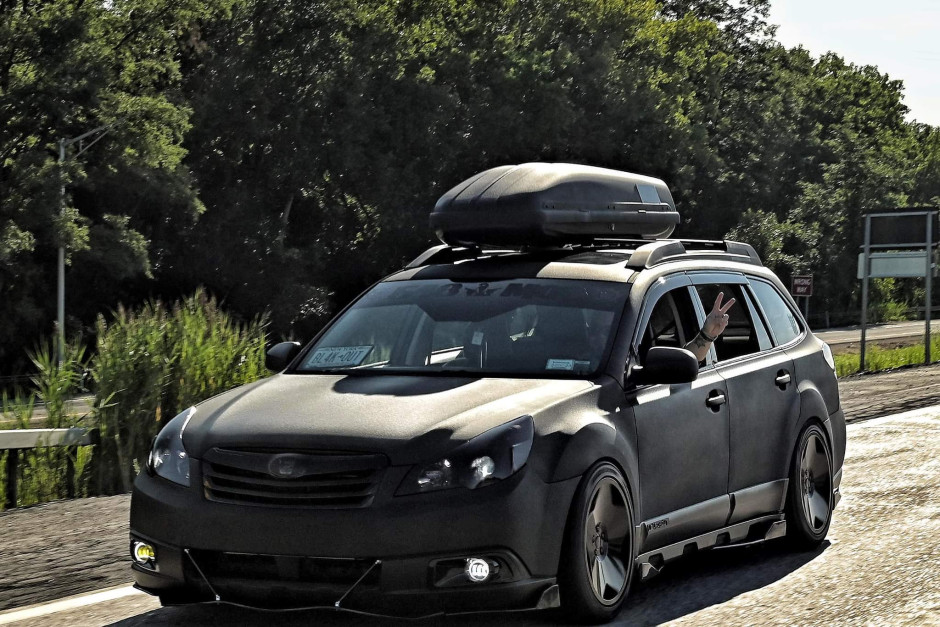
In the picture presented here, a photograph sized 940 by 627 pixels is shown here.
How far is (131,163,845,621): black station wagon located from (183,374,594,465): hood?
0.04 feet

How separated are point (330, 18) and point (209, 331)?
4297 centimetres

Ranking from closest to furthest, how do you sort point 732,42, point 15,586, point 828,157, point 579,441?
1. point 579,441
2. point 15,586
3. point 732,42
4. point 828,157

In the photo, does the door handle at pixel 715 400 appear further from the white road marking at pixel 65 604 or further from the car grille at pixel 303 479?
the white road marking at pixel 65 604

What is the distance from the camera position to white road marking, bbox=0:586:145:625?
6461 millimetres

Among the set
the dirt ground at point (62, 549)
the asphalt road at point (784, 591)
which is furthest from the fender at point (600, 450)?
the dirt ground at point (62, 549)

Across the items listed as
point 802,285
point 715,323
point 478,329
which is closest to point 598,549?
point 478,329

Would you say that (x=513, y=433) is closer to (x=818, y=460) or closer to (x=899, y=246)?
(x=818, y=460)

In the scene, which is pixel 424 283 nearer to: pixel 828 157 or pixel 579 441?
pixel 579 441

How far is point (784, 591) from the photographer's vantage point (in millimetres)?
7023

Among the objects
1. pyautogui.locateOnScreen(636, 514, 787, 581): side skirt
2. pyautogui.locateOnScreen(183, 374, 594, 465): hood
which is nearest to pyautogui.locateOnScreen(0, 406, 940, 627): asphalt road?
pyautogui.locateOnScreen(636, 514, 787, 581): side skirt

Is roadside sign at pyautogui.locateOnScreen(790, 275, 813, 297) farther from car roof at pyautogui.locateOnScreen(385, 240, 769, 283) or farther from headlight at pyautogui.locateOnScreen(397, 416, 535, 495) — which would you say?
headlight at pyautogui.locateOnScreen(397, 416, 535, 495)

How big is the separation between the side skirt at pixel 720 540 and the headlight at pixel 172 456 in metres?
2.06

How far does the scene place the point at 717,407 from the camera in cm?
733

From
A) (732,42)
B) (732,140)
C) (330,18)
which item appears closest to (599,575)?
(330,18)
